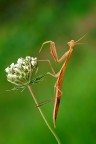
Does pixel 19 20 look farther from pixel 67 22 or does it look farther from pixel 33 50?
pixel 33 50

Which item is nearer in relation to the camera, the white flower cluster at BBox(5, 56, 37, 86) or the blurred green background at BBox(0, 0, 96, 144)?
the white flower cluster at BBox(5, 56, 37, 86)

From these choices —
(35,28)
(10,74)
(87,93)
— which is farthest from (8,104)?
(10,74)

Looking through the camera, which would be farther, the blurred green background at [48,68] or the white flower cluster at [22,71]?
the blurred green background at [48,68]

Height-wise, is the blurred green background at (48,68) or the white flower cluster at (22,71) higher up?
the blurred green background at (48,68)

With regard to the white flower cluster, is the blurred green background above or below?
above
